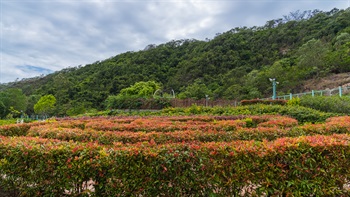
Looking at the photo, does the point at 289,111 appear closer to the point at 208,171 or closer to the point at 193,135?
the point at 193,135

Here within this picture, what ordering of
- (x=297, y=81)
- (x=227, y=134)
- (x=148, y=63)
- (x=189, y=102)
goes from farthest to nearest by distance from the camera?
(x=148, y=63)
(x=297, y=81)
(x=189, y=102)
(x=227, y=134)

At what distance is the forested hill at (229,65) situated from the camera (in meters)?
31.7

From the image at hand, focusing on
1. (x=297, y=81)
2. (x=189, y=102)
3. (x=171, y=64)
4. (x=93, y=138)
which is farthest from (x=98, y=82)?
(x=93, y=138)

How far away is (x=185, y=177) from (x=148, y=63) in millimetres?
47108

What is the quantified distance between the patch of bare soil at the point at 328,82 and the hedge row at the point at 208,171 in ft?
93.9

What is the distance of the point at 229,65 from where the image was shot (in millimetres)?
45438

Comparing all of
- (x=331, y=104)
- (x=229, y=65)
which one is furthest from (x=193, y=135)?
(x=229, y=65)

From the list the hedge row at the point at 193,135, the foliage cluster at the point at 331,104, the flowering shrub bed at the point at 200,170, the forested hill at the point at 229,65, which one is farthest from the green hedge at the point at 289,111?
the forested hill at the point at 229,65

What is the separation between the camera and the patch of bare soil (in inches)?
997

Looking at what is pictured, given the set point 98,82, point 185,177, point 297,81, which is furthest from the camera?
point 98,82

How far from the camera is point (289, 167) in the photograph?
7.68ft

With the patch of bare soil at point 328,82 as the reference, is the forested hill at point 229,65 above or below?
above

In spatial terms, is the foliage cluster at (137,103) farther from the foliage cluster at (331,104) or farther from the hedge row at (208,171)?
A: the hedge row at (208,171)

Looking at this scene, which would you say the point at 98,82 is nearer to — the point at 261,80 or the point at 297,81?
the point at 261,80
